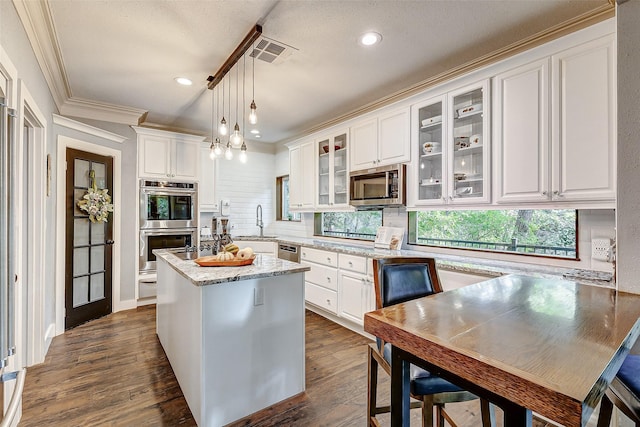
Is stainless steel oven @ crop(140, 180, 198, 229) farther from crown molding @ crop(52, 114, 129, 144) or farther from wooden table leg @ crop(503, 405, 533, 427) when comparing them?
wooden table leg @ crop(503, 405, 533, 427)

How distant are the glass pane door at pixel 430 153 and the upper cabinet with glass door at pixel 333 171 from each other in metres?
1.04

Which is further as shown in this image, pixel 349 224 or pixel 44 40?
pixel 349 224

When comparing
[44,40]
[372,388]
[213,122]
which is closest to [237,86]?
[213,122]

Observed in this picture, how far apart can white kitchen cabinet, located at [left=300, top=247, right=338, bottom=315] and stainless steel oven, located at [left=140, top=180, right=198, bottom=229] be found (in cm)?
189

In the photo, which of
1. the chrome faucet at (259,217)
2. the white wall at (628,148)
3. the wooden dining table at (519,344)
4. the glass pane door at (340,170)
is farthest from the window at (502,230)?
the chrome faucet at (259,217)

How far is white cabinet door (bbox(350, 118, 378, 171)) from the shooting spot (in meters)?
3.44

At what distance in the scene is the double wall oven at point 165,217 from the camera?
4.20 metres

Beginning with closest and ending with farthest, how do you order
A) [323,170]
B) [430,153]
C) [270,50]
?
[270,50] → [430,153] → [323,170]

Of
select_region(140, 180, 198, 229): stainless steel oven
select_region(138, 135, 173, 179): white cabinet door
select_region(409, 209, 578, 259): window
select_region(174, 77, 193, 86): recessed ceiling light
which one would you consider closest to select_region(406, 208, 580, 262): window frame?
select_region(409, 209, 578, 259): window

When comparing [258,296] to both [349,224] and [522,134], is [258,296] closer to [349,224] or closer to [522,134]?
[522,134]

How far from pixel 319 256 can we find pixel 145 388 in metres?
2.17

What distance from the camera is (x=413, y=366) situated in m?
1.25

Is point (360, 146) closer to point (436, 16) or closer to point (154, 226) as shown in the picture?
point (436, 16)

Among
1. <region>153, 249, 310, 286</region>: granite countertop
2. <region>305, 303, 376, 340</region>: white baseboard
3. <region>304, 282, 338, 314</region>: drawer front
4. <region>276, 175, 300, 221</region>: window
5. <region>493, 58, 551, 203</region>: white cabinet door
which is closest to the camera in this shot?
<region>153, 249, 310, 286</region>: granite countertop
